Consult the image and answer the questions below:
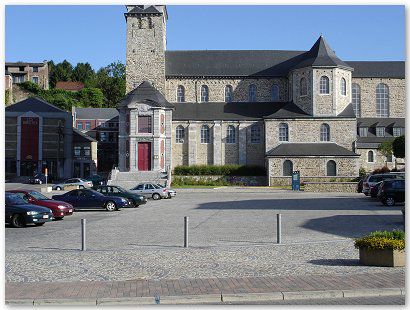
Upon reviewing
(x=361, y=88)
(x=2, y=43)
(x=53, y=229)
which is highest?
(x=361, y=88)

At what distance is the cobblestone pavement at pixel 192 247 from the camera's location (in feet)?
41.8

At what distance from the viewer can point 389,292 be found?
10.5 m

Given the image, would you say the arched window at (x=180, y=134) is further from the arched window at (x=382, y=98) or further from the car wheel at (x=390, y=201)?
the car wheel at (x=390, y=201)

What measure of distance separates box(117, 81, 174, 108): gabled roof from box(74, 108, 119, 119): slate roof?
30.3 m

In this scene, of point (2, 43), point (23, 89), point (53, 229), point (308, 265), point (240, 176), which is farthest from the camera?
point (23, 89)

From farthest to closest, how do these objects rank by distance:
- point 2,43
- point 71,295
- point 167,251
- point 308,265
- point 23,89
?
point 23,89, point 167,251, point 308,265, point 71,295, point 2,43

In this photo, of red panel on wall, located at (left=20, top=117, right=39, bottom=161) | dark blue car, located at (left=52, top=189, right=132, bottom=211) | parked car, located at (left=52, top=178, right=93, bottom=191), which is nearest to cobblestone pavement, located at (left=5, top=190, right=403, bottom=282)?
dark blue car, located at (left=52, top=189, right=132, bottom=211)

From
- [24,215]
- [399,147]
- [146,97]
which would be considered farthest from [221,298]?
[146,97]

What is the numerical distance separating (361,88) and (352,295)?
61467mm

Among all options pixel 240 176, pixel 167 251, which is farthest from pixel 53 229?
pixel 240 176

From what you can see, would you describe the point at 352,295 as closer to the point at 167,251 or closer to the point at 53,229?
the point at 167,251

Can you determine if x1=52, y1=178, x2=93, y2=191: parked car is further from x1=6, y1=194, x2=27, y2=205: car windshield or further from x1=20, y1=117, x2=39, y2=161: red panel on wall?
x1=6, y1=194, x2=27, y2=205: car windshield

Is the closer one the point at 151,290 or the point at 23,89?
the point at 151,290

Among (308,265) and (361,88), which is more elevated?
(361,88)
